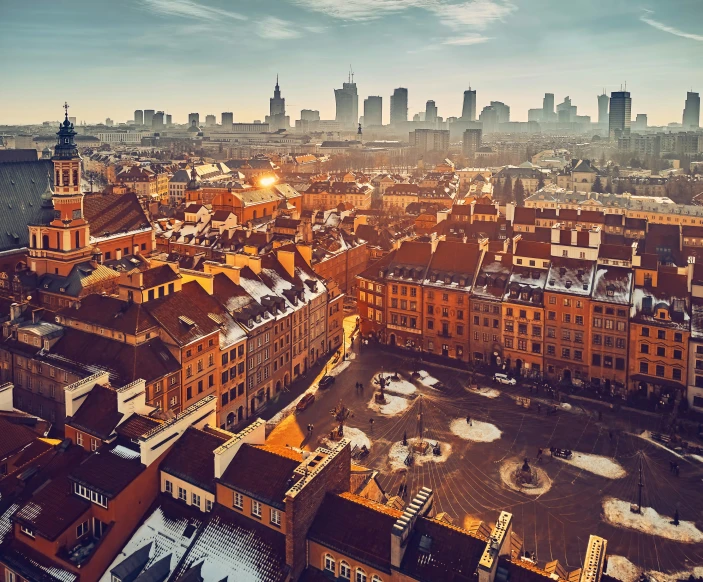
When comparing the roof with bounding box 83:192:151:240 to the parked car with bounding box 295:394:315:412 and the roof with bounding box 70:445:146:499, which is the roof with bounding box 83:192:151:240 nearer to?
the parked car with bounding box 295:394:315:412

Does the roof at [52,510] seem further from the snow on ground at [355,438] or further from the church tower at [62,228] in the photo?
the church tower at [62,228]

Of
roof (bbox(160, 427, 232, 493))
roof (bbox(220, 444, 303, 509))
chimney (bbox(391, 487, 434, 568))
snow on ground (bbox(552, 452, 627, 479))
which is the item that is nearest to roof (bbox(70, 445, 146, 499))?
roof (bbox(160, 427, 232, 493))

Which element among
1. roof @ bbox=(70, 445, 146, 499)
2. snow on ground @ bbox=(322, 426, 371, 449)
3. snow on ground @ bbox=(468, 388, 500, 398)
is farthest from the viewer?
snow on ground @ bbox=(468, 388, 500, 398)

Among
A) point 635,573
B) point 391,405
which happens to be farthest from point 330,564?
point 391,405

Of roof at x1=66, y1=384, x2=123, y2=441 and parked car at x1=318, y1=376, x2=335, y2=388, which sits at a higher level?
roof at x1=66, y1=384, x2=123, y2=441

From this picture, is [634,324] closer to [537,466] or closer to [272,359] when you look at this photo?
[537,466]

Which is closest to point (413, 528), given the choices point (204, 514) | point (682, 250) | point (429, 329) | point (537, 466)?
point (204, 514)

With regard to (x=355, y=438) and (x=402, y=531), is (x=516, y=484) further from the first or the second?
(x=402, y=531)
